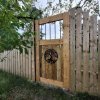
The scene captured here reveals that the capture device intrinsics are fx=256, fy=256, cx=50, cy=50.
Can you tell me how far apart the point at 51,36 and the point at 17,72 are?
2.64 meters

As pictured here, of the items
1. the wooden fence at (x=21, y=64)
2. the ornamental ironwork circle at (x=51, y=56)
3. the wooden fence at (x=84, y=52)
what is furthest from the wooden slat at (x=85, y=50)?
the wooden fence at (x=21, y=64)

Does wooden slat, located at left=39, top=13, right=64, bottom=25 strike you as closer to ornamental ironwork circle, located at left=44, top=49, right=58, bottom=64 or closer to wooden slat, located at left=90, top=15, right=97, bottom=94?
ornamental ironwork circle, located at left=44, top=49, right=58, bottom=64

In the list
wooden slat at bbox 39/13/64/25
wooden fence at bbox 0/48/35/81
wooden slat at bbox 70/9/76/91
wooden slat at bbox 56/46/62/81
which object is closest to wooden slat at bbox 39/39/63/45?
wooden slat at bbox 56/46/62/81

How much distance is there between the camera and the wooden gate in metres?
6.36

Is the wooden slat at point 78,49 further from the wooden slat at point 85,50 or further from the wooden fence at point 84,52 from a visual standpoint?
the wooden slat at point 85,50

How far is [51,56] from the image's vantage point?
680 centimetres

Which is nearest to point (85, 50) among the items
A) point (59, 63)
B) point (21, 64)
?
point (59, 63)

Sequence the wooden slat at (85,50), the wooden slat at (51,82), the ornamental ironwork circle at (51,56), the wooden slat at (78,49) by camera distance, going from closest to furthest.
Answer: the wooden slat at (85,50), the wooden slat at (78,49), the wooden slat at (51,82), the ornamental ironwork circle at (51,56)

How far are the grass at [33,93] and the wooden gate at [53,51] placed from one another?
289 mm

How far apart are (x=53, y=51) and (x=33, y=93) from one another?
133 cm

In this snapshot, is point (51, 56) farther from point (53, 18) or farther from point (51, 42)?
point (53, 18)

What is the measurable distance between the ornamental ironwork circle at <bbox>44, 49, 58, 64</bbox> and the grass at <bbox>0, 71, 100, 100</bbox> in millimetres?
721

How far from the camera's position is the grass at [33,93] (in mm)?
5604

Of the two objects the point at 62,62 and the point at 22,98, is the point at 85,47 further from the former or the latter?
the point at 22,98
